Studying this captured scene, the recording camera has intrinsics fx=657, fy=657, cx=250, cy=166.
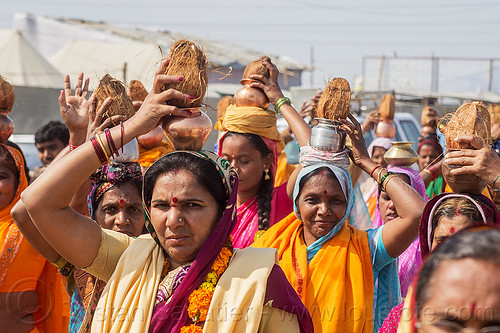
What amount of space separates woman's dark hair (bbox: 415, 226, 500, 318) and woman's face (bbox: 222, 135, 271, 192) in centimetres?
326

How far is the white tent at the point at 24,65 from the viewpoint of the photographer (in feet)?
64.7

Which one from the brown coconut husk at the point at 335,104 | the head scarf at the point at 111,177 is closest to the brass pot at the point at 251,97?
the brown coconut husk at the point at 335,104

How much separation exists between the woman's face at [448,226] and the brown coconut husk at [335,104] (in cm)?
108

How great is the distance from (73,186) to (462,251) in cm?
170

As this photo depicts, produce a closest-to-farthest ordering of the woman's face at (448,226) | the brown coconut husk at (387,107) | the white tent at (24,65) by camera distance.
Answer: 1. the woman's face at (448,226)
2. the brown coconut husk at (387,107)
3. the white tent at (24,65)

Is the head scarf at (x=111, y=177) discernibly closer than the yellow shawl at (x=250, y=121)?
Yes

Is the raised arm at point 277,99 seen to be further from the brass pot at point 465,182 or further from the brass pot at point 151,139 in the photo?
the brass pot at point 465,182

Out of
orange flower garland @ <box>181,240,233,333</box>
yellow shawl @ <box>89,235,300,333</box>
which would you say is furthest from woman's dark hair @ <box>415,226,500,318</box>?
orange flower garland @ <box>181,240,233,333</box>

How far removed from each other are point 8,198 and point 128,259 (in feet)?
6.42

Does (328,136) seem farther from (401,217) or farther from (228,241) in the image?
(228,241)

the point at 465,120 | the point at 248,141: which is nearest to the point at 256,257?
the point at 465,120

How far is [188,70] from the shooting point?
2.93m

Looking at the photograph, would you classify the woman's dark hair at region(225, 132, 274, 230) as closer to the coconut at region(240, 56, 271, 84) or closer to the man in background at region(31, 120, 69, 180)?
the coconut at region(240, 56, 271, 84)

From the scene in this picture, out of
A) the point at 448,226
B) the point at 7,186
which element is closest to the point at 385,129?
the point at 448,226
